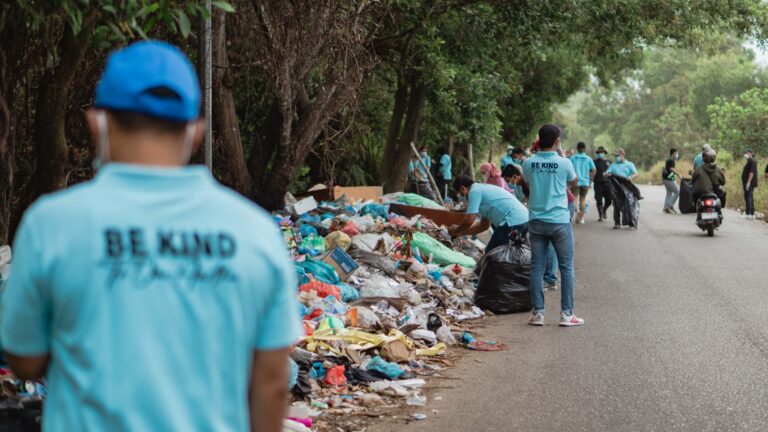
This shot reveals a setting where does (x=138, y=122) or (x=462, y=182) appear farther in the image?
(x=462, y=182)

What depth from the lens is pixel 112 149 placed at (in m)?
2.26

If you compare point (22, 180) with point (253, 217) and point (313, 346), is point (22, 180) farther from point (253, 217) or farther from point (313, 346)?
point (253, 217)

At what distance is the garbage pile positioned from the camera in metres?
7.30

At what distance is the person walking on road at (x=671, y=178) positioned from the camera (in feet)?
92.6

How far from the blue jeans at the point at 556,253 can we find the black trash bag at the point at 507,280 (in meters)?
0.66

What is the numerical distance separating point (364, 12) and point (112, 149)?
1181cm

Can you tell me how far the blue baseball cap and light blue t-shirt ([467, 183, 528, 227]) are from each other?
32.6ft

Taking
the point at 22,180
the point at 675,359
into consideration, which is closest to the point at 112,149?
the point at 675,359

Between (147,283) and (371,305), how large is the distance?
809 centimetres

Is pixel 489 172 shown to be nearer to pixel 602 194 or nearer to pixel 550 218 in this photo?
pixel 550 218

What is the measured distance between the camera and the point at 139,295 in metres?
2.14

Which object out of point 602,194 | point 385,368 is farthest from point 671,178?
point 385,368

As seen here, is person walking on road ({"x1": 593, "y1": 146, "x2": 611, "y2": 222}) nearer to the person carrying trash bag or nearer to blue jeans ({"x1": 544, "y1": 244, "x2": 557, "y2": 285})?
the person carrying trash bag


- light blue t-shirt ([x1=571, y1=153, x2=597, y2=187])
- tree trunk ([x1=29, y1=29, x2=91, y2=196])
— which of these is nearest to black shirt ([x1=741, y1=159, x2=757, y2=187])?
light blue t-shirt ([x1=571, y1=153, x2=597, y2=187])
